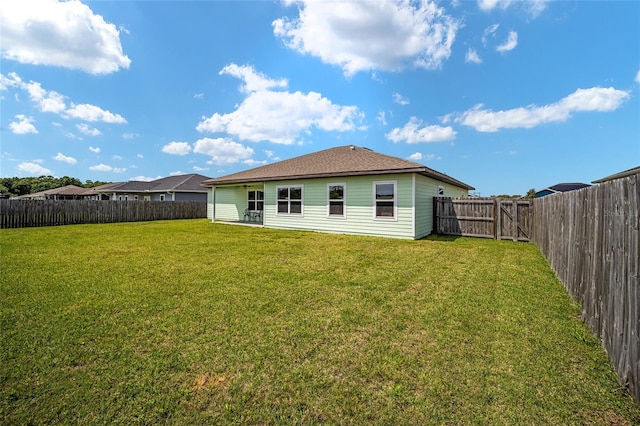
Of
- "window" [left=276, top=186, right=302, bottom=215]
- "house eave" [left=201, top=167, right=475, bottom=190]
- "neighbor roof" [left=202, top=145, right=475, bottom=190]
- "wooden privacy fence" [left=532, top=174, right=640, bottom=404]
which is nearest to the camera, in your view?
"wooden privacy fence" [left=532, top=174, right=640, bottom=404]

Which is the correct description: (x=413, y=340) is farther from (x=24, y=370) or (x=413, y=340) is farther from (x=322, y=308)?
(x=24, y=370)

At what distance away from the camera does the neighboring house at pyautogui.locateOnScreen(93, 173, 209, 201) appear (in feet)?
91.5

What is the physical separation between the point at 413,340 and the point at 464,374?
67cm

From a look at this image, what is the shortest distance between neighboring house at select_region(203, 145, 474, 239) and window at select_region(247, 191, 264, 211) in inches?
80.0

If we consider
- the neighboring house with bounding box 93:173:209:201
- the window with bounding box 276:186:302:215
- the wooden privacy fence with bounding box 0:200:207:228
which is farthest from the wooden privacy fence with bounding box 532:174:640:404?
the neighboring house with bounding box 93:173:209:201

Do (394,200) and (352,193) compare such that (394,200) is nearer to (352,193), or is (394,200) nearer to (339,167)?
(352,193)

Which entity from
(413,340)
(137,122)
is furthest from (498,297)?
(137,122)

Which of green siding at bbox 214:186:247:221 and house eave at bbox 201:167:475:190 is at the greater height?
house eave at bbox 201:167:475:190

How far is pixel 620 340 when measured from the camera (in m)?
2.49

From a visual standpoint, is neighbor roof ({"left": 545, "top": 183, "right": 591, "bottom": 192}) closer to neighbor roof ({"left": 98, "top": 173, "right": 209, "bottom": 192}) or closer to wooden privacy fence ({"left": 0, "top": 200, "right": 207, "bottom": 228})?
wooden privacy fence ({"left": 0, "top": 200, "right": 207, "bottom": 228})

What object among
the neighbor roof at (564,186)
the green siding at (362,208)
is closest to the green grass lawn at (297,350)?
the green siding at (362,208)

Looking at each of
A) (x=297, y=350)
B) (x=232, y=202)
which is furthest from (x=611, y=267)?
(x=232, y=202)

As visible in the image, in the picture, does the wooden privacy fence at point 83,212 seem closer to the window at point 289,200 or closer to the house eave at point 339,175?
the house eave at point 339,175

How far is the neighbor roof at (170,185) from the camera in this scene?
28125 mm
